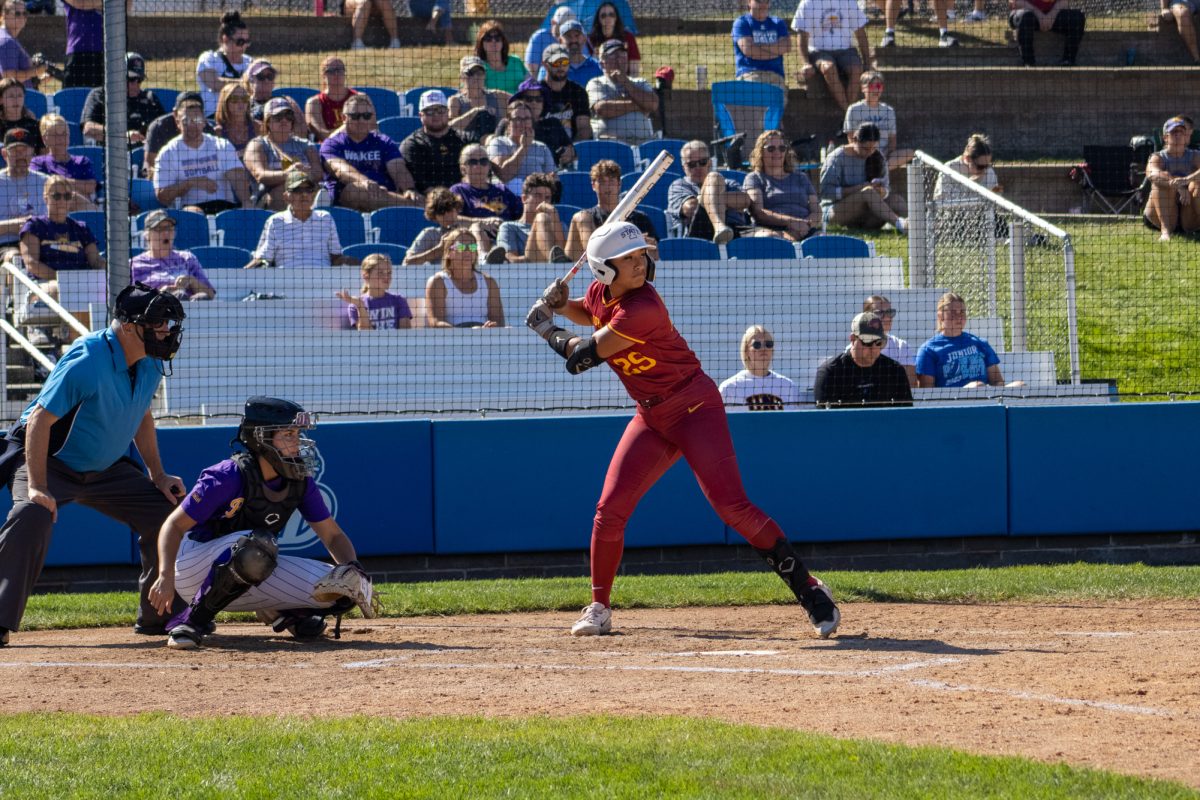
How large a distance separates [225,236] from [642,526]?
15.8 feet

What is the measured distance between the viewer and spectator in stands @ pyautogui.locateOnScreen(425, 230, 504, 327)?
11750 millimetres

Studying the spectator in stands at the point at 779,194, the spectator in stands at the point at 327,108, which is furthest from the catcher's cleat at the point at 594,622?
the spectator in stands at the point at 327,108

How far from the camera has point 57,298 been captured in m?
11.4

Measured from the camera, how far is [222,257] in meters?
12.6

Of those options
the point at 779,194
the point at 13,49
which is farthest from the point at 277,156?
the point at 779,194

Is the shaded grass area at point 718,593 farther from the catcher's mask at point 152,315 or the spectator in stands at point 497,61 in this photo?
the spectator in stands at point 497,61

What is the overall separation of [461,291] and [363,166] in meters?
2.54

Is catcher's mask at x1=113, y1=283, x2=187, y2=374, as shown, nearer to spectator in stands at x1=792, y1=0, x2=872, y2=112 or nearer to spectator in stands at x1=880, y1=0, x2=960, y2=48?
spectator in stands at x1=792, y1=0, x2=872, y2=112

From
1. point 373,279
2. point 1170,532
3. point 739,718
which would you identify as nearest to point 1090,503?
point 1170,532

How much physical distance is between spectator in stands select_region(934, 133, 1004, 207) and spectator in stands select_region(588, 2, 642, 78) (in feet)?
13.2

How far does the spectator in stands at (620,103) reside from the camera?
52.5 ft

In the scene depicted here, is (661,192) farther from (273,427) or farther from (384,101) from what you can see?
(273,427)

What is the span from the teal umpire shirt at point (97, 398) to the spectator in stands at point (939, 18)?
13431 mm

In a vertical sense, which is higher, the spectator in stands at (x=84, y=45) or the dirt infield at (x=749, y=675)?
the spectator in stands at (x=84, y=45)
